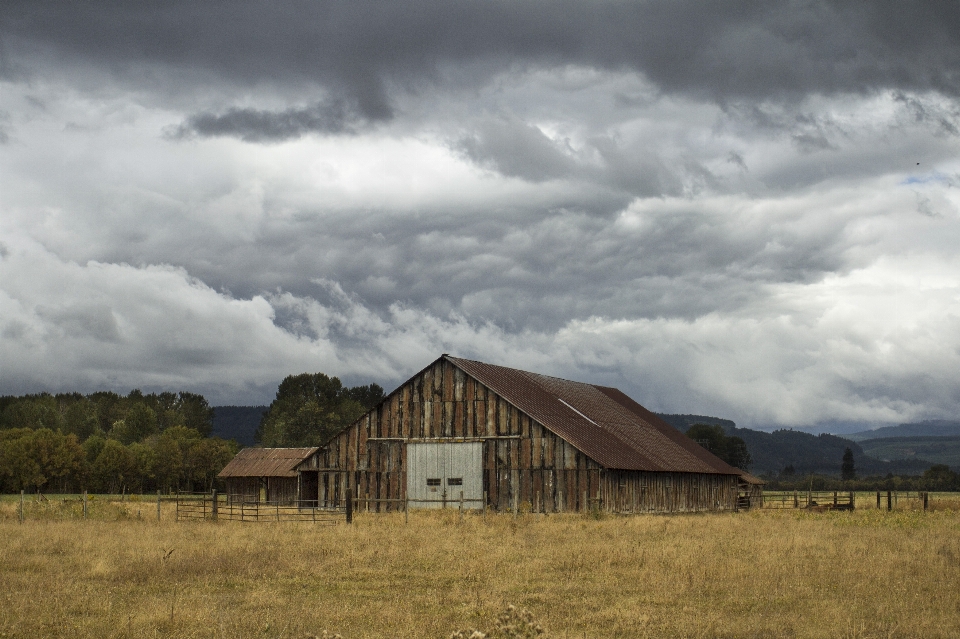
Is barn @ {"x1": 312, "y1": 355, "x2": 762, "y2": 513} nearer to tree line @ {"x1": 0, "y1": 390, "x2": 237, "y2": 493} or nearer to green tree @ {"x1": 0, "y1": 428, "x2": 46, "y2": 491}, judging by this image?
tree line @ {"x1": 0, "y1": 390, "x2": 237, "y2": 493}

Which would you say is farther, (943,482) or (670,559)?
(943,482)

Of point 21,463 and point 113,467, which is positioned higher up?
point 21,463

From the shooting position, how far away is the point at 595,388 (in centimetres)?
7462

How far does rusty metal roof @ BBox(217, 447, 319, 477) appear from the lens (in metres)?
75.4

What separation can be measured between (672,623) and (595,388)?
59.2 m

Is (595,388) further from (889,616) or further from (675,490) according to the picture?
(889,616)

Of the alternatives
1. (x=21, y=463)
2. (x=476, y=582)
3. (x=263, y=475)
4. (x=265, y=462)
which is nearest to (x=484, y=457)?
(x=476, y=582)

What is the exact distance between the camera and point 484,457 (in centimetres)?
4753

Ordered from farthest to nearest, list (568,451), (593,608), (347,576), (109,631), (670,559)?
1. (568,451)
2. (670,559)
3. (347,576)
4. (593,608)
5. (109,631)

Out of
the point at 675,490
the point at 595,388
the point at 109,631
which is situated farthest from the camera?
the point at 595,388

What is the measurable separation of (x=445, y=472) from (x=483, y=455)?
2370 millimetres

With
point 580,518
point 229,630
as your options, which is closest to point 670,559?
point 229,630

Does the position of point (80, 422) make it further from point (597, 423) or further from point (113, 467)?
point (597, 423)

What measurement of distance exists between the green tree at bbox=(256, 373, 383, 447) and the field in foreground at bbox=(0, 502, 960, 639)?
81810mm
